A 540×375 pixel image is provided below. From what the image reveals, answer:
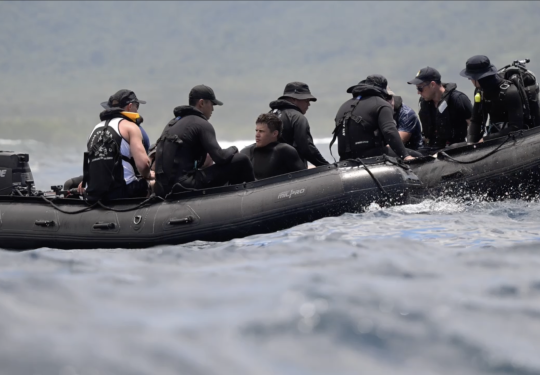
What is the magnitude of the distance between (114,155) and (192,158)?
2.17ft

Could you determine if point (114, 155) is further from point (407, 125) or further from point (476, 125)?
point (476, 125)

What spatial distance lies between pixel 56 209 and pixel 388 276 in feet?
13.6

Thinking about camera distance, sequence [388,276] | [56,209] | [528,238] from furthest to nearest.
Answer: [56,209], [528,238], [388,276]

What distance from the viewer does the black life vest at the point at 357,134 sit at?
24.1ft

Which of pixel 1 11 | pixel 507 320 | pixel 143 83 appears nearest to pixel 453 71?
pixel 143 83

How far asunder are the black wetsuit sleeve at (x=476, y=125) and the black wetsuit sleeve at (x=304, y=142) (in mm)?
1596

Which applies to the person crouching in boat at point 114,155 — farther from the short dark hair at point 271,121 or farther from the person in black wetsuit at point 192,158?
the short dark hair at point 271,121

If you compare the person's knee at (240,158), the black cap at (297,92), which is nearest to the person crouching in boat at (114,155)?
the person's knee at (240,158)

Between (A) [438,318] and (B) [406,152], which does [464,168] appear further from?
(A) [438,318]

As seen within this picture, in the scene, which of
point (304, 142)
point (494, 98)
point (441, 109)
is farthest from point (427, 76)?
point (304, 142)

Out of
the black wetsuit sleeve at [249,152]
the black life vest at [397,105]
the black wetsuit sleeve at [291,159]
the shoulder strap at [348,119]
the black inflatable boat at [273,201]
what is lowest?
the black inflatable boat at [273,201]

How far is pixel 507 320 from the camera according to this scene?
2.68 meters

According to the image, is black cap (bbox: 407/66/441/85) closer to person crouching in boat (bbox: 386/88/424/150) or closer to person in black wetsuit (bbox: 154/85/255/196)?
person crouching in boat (bbox: 386/88/424/150)

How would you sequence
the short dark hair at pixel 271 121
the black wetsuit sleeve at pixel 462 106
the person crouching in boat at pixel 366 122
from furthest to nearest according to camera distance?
the black wetsuit sleeve at pixel 462 106 < the person crouching in boat at pixel 366 122 < the short dark hair at pixel 271 121
